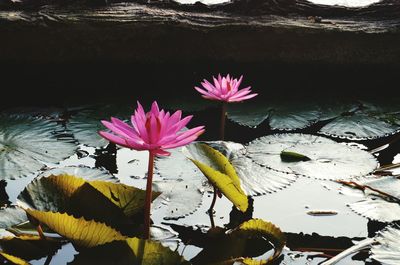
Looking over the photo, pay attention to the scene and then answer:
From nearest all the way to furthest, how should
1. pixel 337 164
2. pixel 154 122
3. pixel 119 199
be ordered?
pixel 154 122 → pixel 119 199 → pixel 337 164

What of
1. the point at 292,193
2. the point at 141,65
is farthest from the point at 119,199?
the point at 141,65

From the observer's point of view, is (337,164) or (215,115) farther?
(215,115)

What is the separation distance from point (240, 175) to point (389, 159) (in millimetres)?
463

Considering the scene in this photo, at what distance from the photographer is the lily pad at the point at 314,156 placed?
141cm

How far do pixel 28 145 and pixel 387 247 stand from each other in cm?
94

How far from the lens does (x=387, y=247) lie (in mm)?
1068

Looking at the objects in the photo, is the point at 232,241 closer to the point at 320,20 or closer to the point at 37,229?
the point at 37,229

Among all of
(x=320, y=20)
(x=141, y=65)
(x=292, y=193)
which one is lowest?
(x=292, y=193)

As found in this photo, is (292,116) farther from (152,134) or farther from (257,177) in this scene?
(152,134)

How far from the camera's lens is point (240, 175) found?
4.44 feet

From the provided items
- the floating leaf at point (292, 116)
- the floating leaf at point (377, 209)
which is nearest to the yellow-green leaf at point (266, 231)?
the floating leaf at point (377, 209)

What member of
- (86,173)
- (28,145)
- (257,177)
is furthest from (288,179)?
(28,145)

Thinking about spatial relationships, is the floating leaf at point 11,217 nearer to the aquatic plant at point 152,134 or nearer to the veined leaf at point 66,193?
the veined leaf at point 66,193

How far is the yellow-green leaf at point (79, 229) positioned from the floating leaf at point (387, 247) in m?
0.48
